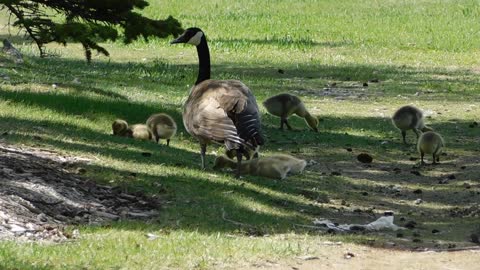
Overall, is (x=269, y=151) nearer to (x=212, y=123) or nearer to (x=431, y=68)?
(x=212, y=123)

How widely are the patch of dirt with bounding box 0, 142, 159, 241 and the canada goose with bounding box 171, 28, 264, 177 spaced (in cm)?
131

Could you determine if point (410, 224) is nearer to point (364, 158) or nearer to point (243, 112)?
point (243, 112)

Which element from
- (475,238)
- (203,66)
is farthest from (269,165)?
(475,238)

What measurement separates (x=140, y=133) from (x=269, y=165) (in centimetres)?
238

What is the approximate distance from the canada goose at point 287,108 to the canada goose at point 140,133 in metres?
2.89

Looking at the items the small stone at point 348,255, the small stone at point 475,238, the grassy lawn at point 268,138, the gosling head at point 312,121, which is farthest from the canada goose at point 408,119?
the small stone at point 348,255

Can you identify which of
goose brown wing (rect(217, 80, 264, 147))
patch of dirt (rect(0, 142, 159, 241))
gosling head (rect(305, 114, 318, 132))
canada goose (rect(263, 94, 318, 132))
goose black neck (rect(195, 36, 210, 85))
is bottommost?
patch of dirt (rect(0, 142, 159, 241))

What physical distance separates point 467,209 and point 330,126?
5832 mm

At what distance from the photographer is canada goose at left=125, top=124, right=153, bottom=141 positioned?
1559 cm

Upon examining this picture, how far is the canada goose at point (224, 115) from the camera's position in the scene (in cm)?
1245

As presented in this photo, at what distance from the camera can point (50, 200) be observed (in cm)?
1077

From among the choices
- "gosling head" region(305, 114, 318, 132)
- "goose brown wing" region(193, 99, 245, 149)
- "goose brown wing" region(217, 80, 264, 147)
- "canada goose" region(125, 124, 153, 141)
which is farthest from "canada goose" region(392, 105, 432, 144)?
"goose brown wing" region(193, 99, 245, 149)

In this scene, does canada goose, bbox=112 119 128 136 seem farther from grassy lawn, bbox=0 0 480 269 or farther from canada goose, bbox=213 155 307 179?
canada goose, bbox=213 155 307 179

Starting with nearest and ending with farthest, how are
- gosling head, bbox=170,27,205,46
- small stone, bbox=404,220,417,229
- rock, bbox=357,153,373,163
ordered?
small stone, bbox=404,220,417,229 → gosling head, bbox=170,27,205,46 → rock, bbox=357,153,373,163
